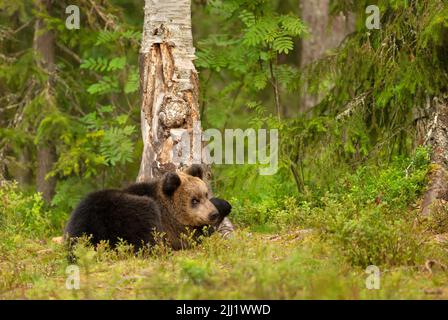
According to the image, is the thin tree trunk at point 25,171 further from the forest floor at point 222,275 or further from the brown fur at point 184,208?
the forest floor at point 222,275

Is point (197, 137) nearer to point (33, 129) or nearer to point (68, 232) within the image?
point (68, 232)

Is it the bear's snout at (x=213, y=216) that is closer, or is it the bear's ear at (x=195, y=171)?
the bear's snout at (x=213, y=216)

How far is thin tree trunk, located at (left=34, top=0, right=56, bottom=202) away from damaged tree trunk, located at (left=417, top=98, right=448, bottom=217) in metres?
6.87

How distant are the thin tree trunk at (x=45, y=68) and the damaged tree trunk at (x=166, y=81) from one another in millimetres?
4421

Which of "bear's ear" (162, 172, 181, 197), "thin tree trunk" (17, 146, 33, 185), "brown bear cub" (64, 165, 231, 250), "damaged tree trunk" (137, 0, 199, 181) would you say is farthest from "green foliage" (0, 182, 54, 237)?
"thin tree trunk" (17, 146, 33, 185)

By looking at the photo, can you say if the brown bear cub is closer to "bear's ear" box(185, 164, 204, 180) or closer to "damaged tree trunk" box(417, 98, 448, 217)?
"bear's ear" box(185, 164, 204, 180)

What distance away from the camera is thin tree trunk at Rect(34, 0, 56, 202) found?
15.6 m

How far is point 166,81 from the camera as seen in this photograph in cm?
1139

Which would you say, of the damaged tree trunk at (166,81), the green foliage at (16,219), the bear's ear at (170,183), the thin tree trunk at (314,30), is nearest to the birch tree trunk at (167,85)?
the damaged tree trunk at (166,81)

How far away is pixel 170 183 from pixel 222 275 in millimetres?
2862

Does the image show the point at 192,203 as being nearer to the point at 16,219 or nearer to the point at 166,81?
the point at 166,81

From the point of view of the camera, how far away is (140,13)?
17547mm

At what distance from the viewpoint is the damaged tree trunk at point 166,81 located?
11336mm

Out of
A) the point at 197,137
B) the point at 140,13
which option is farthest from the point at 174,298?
the point at 140,13
